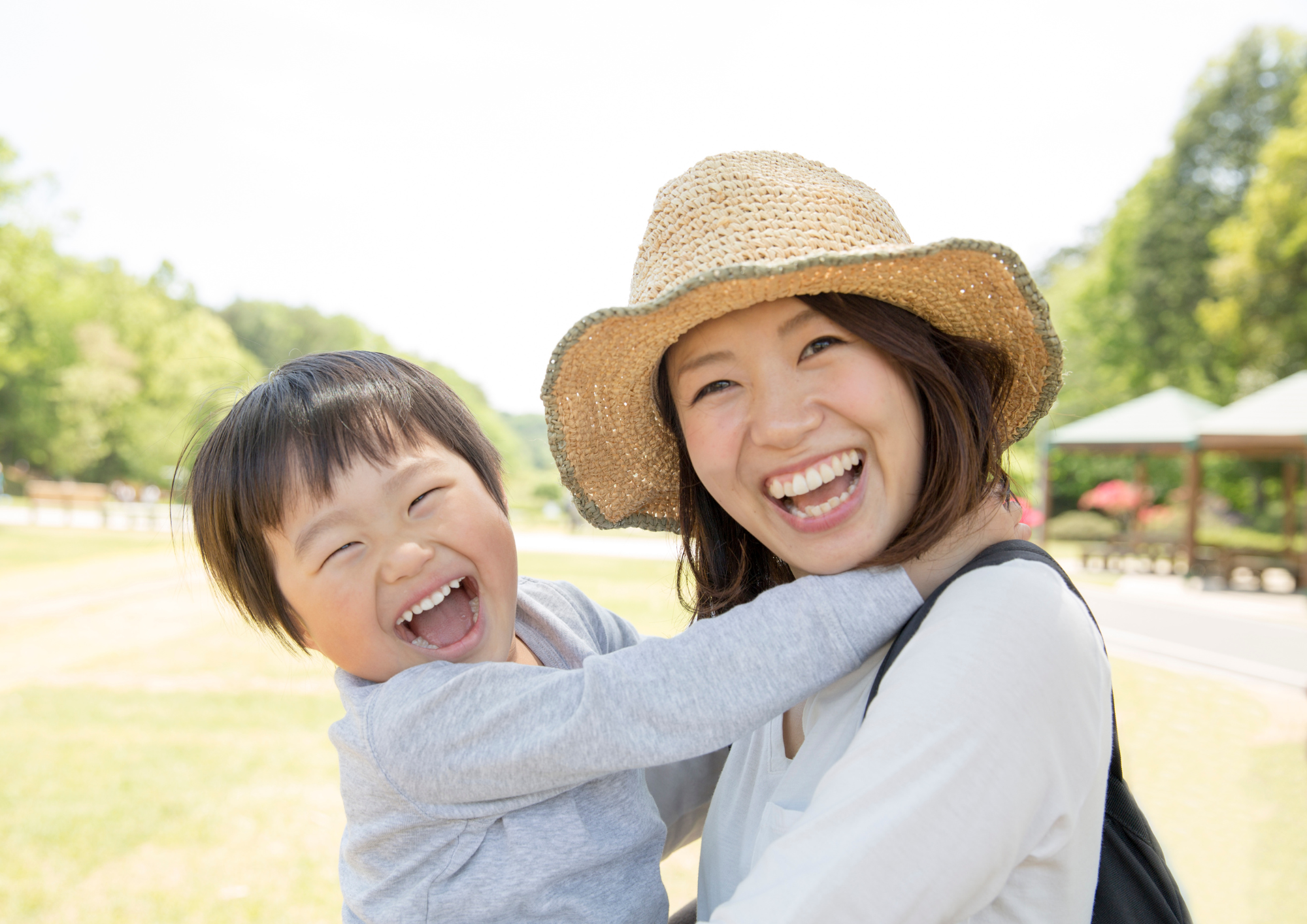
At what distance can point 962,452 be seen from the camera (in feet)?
4.93

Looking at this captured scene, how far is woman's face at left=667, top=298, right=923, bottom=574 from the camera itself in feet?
4.78

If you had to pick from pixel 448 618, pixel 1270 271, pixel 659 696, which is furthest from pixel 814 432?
pixel 1270 271

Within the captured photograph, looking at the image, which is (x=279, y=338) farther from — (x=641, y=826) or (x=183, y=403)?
(x=641, y=826)

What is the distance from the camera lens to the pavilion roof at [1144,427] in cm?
1838

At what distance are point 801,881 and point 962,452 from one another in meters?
0.78

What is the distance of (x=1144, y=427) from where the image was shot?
61.7 ft

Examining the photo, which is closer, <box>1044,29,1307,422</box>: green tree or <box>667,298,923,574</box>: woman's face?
<box>667,298,923,574</box>: woman's face

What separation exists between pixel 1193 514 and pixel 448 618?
60.8 feet

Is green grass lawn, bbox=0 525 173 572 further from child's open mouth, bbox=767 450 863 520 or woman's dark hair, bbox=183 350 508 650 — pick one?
child's open mouth, bbox=767 450 863 520

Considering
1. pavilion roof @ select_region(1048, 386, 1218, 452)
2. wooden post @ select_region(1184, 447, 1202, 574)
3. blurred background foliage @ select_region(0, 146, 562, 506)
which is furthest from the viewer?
A: blurred background foliage @ select_region(0, 146, 562, 506)

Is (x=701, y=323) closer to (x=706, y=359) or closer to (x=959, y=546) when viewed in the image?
(x=706, y=359)

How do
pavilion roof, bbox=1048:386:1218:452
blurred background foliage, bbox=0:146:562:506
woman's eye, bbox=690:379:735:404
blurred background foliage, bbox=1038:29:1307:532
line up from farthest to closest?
blurred background foliage, bbox=0:146:562:506, blurred background foliage, bbox=1038:29:1307:532, pavilion roof, bbox=1048:386:1218:452, woman's eye, bbox=690:379:735:404

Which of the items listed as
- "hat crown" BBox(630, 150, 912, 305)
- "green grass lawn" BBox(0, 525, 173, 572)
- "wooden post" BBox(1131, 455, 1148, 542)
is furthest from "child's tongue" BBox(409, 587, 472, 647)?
"wooden post" BBox(1131, 455, 1148, 542)

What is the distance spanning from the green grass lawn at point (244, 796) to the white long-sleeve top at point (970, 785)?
135 centimetres
